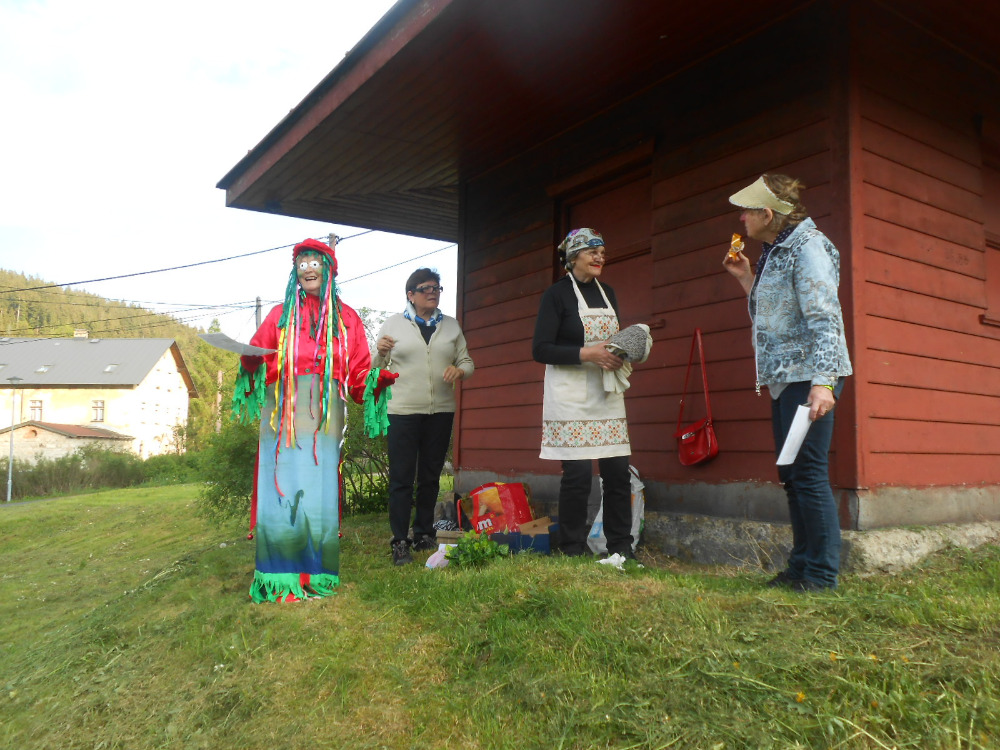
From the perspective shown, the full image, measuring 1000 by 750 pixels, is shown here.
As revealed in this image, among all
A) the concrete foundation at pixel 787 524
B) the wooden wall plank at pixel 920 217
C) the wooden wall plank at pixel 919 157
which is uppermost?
the wooden wall plank at pixel 919 157

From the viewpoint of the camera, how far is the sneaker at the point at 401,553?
4.64 meters

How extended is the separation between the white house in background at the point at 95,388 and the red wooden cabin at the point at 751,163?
43.3m

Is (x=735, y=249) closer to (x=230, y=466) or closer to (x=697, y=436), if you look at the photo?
(x=697, y=436)

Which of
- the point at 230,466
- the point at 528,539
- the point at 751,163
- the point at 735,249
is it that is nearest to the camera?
the point at 735,249

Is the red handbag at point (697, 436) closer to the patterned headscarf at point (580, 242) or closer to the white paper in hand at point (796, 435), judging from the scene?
the patterned headscarf at point (580, 242)

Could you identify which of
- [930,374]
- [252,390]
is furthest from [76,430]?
[930,374]

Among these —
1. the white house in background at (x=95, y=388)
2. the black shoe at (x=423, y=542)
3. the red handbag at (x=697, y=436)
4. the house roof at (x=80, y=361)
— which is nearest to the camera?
the red handbag at (x=697, y=436)

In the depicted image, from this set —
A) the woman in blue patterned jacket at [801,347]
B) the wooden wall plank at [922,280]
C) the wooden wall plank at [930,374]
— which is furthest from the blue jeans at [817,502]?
the wooden wall plank at [922,280]

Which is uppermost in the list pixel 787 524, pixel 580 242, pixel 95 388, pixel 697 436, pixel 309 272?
pixel 95 388

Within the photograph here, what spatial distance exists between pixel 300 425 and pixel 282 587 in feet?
2.87

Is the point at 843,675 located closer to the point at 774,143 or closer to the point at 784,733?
the point at 784,733

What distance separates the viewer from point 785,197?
3330 mm

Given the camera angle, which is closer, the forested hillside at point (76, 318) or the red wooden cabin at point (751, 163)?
the red wooden cabin at point (751, 163)

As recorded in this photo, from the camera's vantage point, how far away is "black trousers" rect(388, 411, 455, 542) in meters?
4.82
